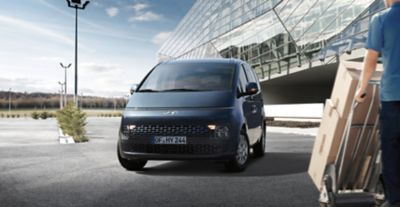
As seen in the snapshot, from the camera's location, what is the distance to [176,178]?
7.05 meters

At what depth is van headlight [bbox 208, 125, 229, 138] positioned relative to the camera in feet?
23.5

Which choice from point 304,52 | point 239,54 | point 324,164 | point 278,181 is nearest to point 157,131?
point 278,181

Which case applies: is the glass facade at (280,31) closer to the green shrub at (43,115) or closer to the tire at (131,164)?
the green shrub at (43,115)

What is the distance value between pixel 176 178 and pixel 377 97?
11.6 feet

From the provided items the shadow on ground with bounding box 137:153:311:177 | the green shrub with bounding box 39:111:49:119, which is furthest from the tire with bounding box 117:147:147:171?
the green shrub with bounding box 39:111:49:119

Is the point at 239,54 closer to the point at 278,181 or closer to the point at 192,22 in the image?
the point at 192,22

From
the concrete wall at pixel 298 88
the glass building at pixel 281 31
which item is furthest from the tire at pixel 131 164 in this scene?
the concrete wall at pixel 298 88

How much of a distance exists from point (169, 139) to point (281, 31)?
102ft

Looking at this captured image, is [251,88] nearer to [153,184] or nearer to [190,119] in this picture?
[190,119]

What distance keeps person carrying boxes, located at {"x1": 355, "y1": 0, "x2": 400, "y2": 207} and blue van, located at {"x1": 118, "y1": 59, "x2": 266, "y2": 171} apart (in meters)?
3.58

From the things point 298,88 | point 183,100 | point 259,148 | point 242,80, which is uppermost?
point 298,88

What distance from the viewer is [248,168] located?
8.20 m

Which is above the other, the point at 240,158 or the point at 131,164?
the point at 240,158

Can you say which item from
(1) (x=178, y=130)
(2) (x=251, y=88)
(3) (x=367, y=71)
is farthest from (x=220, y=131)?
(3) (x=367, y=71)
